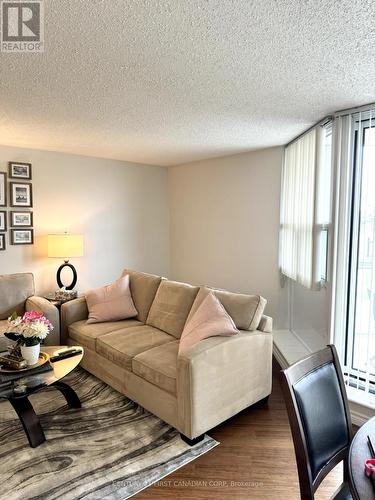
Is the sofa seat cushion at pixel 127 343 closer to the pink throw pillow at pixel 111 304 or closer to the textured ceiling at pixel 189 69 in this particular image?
the pink throw pillow at pixel 111 304

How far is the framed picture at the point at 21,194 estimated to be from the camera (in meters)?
3.87

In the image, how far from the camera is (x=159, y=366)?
93.4 inches

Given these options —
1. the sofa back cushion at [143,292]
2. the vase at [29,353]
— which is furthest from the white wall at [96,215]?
the vase at [29,353]

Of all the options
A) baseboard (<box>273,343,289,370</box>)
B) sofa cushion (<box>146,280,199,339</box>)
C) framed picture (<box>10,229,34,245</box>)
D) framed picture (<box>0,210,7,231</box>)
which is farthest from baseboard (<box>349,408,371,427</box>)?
framed picture (<box>0,210,7,231</box>)

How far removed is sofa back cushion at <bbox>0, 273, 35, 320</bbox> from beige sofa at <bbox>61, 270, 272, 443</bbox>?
600 millimetres

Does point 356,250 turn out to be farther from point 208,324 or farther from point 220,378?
point 220,378

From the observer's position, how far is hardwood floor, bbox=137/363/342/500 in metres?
1.80

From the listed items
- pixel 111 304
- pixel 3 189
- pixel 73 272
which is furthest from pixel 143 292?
pixel 3 189

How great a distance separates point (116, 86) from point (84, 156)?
2.47m

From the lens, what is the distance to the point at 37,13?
4.71 ft

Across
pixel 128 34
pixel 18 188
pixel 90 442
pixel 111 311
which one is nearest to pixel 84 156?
pixel 18 188

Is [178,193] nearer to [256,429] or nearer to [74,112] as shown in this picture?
[74,112]

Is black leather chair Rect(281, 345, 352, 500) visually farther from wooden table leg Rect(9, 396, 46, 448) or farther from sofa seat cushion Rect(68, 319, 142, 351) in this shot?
sofa seat cushion Rect(68, 319, 142, 351)

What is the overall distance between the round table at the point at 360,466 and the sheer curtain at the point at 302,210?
1.96 metres
